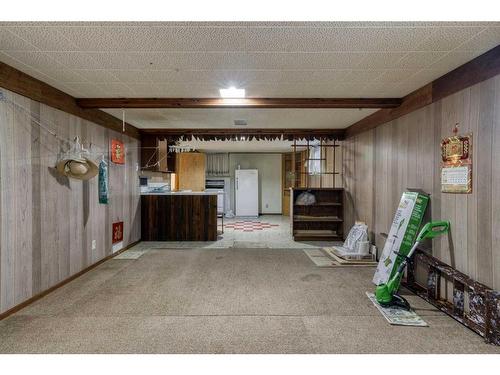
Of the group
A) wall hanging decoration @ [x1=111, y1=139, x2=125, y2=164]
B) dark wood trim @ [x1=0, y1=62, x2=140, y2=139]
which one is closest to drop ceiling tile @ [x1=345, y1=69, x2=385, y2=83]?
dark wood trim @ [x1=0, y1=62, x2=140, y2=139]

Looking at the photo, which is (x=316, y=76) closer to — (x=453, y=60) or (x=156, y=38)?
(x=453, y=60)

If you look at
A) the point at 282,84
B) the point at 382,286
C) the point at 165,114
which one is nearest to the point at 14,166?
the point at 165,114

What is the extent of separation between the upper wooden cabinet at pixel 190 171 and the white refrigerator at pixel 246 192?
5.68 feet

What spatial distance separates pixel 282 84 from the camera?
120 inches

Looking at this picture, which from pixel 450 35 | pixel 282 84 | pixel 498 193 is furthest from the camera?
pixel 282 84

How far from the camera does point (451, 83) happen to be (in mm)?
2699

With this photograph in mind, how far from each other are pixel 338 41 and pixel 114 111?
345 centimetres

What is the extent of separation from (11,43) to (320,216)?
17.8 feet

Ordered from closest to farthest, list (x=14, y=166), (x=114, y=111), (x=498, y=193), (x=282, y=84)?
(x=498, y=193)
(x=14, y=166)
(x=282, y=84)
(x=114, y=111)

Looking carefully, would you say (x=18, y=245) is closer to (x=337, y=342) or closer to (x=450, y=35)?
(x=337, y=342)

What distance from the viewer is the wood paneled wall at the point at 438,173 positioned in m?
2.27

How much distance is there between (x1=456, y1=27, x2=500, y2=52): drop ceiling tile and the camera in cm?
199

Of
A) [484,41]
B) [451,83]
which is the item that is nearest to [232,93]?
[451,83]

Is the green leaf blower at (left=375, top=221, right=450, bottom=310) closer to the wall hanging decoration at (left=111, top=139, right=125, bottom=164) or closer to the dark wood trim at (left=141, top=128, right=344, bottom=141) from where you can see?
the dark wood trim at (left=141, top=128, right=344, bottom=141)
